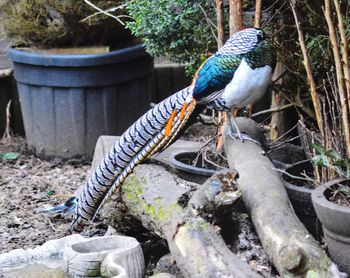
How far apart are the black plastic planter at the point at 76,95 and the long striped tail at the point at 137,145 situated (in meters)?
1.66

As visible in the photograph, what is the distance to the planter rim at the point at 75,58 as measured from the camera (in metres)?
5.65

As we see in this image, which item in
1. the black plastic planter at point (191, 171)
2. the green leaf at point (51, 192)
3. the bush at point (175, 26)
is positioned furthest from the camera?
the green leaf at point (51, 192)

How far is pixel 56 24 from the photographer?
5801mm

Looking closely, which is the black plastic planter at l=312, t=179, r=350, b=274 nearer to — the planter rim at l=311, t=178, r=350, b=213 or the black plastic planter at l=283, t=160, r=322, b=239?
the planter rim at l=311, t=178, r=350, b=213

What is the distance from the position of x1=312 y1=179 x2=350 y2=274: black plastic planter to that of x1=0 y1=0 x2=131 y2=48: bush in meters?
3.06

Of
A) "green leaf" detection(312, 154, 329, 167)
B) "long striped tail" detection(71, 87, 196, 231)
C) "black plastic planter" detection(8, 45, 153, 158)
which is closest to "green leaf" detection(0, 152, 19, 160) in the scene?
"black plastic planter" detection(8, 45, 153, 158)

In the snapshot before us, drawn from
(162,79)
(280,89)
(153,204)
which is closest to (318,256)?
(153,204)

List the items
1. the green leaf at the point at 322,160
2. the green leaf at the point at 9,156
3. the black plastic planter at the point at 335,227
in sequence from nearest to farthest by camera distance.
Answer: the black plastic planter at the point at 335,227 < the green leaf at the point at 322,160 < the green leaf at the point at 9,156

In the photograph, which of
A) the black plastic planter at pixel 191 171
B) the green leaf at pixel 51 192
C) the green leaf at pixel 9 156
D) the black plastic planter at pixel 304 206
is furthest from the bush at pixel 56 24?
the black plastic planter at pixel 304 206

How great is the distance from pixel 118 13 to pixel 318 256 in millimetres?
3400

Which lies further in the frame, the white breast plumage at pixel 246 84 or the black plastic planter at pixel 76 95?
the black plastic planter at pixel 76 95

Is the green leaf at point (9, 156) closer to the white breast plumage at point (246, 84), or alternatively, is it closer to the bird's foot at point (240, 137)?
the bird's foot at point (240, 137)

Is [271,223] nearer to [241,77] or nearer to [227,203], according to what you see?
[227,203]

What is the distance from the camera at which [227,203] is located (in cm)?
326
